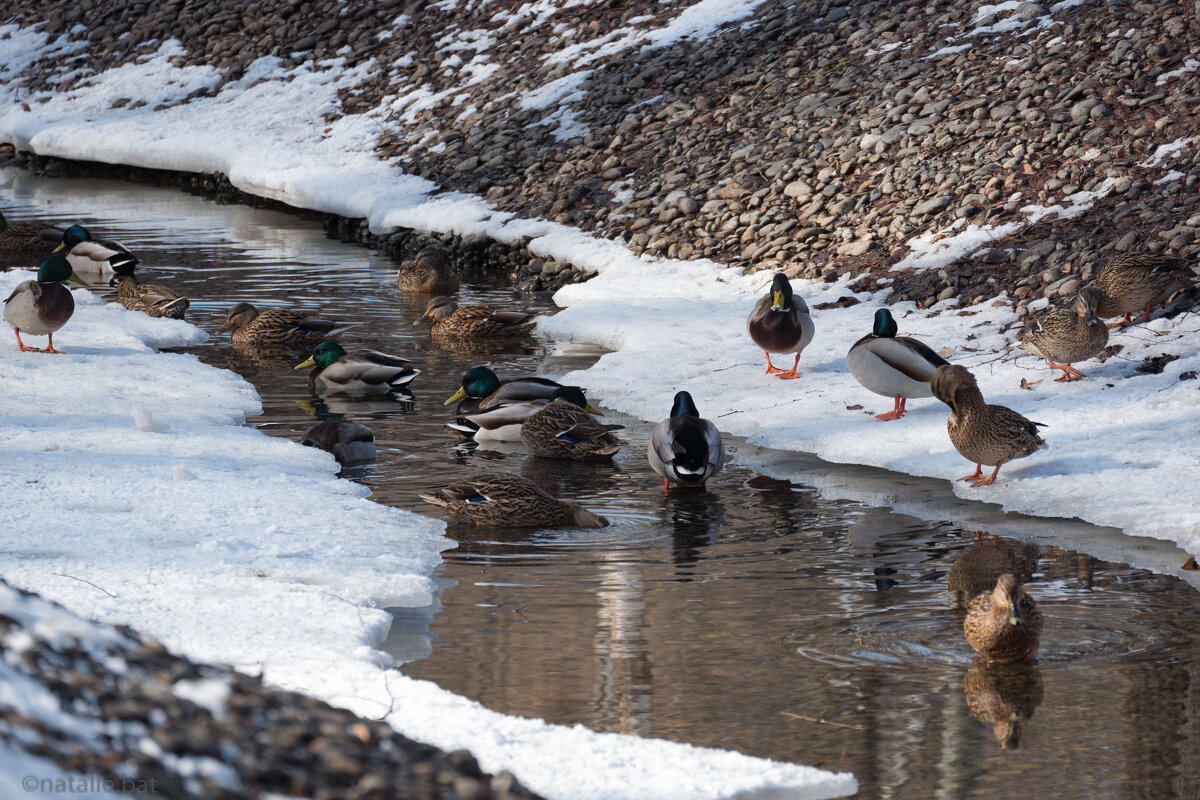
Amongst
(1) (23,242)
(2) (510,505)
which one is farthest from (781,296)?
(1) (23,242)

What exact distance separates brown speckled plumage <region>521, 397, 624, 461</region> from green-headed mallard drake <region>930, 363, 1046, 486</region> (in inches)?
88.7

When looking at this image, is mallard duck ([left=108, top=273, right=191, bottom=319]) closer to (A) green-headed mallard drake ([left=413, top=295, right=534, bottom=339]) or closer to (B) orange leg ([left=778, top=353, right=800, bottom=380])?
(A) green-headed mallard drake ([left=413, top=295, right=534, bottom=339])

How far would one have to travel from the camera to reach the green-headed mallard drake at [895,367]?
9.25m

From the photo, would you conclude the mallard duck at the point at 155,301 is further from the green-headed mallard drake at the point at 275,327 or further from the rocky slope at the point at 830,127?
the rocky slope at the point at 830,127

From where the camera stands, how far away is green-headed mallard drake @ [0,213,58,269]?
18656 mm

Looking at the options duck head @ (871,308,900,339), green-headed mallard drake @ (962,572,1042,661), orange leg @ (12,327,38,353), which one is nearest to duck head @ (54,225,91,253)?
orange leg @ (12,327,38,353)

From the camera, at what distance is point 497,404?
9.77m

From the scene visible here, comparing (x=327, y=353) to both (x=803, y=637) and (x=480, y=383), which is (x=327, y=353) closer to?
(x=480, y=383)

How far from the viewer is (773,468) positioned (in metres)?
8.94

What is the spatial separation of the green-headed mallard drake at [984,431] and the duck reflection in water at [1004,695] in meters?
2.57

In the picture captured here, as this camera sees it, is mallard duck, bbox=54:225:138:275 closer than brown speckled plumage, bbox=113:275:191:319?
No

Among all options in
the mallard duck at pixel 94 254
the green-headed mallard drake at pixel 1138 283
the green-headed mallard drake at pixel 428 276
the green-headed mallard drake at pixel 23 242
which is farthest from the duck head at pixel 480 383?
the green-headed mallard drake at pixel 23 242

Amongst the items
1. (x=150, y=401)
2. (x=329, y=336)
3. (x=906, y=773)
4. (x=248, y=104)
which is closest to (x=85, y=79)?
(x=248, y=104)

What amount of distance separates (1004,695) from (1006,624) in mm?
292
